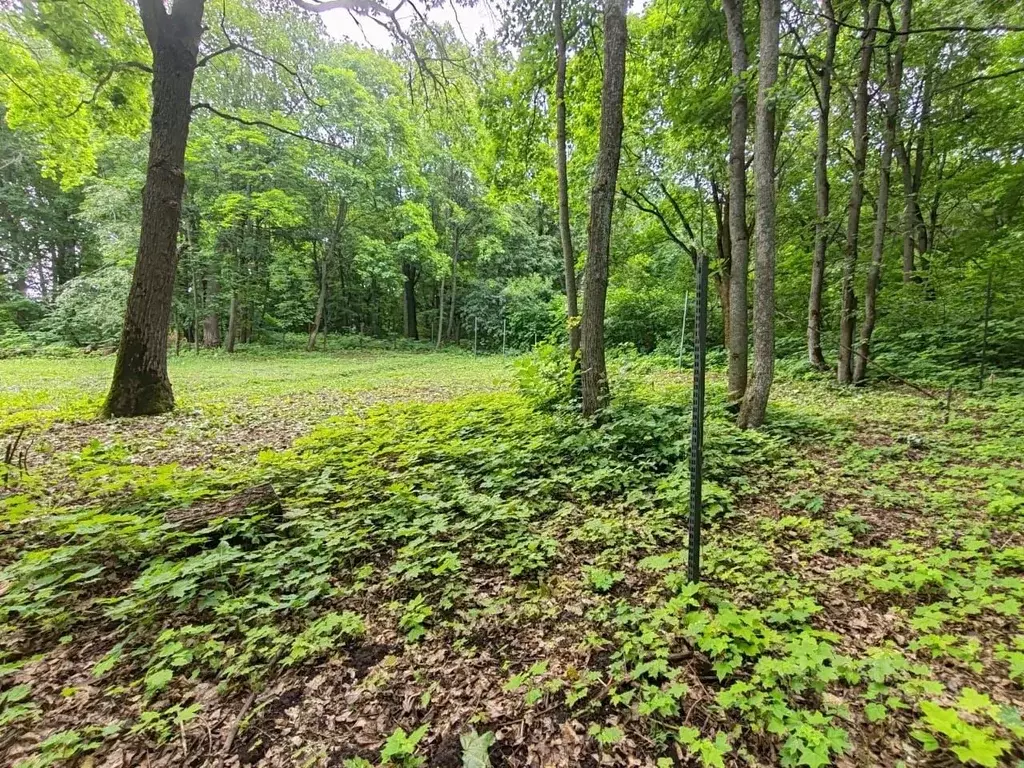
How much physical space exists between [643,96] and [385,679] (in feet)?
30.1

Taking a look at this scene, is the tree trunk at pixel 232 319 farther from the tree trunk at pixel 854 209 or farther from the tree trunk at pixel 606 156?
the tree trunk at pixel 854 209

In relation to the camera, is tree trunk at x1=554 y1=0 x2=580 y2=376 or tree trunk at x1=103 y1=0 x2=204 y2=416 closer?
tree trunk at x1=103 y1=0 x2=204 y2=416

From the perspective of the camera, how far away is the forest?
1.79 meters

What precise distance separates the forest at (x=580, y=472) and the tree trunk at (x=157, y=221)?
4cm

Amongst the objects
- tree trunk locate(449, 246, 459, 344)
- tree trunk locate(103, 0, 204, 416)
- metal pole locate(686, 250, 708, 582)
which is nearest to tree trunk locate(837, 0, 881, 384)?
metal pole locate(686, 250, 708, 582)

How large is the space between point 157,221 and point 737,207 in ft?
24.4

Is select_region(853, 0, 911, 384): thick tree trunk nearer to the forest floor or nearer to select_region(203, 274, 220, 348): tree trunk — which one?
the forest floor

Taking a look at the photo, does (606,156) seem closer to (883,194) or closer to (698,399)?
(698,399)

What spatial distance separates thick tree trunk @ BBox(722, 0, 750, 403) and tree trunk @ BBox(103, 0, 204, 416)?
22.4ft

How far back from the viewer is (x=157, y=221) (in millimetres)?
5934

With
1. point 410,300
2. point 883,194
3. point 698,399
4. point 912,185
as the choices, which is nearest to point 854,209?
point 883,194

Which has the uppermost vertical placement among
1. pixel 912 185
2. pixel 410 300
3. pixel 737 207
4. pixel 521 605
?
Result: pixel 912 185

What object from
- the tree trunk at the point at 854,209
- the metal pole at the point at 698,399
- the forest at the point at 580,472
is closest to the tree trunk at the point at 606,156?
the forest at the point at 580,472

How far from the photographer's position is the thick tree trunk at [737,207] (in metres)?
5.39
